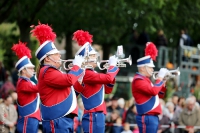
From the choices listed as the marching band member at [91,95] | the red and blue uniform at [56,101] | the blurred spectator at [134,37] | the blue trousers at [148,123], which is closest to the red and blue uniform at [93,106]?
the marching band member at [91,95]

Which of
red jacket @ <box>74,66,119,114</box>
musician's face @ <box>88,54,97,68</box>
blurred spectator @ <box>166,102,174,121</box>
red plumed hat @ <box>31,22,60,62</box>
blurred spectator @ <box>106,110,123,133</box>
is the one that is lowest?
blurred spectator @ <box>106,110,123,133</box>

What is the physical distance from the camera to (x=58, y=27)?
24266 mm

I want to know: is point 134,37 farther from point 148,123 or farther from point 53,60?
point 53,60

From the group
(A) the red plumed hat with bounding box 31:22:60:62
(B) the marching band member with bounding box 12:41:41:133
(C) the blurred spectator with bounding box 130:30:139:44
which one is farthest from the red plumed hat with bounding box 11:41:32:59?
(C) the blurred spectator with bounding box 130:30:139:44

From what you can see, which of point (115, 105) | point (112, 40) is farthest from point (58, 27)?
point (115, 105)

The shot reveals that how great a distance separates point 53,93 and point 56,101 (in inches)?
5.0

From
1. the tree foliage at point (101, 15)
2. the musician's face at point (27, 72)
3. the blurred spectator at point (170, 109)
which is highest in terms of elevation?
the tree foliage at point (101, 15)

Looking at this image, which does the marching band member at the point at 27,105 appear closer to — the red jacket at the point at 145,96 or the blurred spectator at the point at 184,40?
the red jacket at the point at 145,96

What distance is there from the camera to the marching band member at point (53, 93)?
10.3 m

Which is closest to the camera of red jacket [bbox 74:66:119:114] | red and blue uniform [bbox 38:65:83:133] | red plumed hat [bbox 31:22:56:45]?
red and blue uniform [bbox 38:65:83:133]

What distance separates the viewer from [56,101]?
10.4 metres

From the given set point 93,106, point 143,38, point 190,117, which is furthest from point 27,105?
point 143,38

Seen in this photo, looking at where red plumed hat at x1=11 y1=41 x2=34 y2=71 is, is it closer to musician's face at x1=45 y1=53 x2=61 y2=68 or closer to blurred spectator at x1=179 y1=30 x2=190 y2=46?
musician's face at x1=45 y1=53 x2=61 y2=68

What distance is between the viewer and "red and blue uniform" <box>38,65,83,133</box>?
33.7ft
